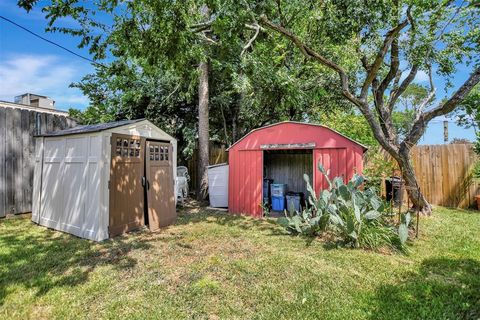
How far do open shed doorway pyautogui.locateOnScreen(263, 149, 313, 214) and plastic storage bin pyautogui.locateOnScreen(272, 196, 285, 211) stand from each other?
910 mm

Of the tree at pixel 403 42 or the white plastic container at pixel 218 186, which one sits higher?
the tree at pixel 403 42

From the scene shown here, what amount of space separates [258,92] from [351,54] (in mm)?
2820

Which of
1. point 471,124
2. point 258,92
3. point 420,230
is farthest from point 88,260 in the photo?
point 471,124

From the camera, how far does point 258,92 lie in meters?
8.24

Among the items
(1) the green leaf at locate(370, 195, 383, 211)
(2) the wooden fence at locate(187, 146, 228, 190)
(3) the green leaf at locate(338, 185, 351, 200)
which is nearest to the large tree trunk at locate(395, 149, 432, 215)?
(1) the green leaf at locate(370, 195, 383, 211)

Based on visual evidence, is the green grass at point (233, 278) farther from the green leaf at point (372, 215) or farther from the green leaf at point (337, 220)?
the green leaf at point (372, 215)

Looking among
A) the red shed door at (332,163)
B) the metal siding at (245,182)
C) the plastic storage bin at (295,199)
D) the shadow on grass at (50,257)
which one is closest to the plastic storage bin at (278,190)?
the plastic storage bin at (295,199)

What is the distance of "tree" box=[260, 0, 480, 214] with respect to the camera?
5539mm

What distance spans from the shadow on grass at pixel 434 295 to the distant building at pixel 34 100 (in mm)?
20325

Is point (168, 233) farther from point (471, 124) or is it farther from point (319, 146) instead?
point (471, 124)

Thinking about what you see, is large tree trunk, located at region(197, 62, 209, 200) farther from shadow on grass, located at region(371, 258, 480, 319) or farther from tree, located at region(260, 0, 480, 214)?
shadow on grass, located at region(371, 258, 480, 319)

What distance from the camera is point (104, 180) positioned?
4.54 meters

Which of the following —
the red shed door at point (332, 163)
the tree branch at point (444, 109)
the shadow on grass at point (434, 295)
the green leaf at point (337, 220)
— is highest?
the tree branch at point (444, 109)

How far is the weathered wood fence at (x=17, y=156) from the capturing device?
18.9ft
